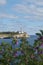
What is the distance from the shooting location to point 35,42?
6.71 m

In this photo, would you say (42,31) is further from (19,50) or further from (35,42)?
(19,50)

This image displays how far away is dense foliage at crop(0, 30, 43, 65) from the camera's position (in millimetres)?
6641

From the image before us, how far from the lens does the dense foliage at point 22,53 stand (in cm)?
664

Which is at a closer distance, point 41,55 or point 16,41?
point 41,55

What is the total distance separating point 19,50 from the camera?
6.94 meters

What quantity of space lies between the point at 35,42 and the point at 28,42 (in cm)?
33

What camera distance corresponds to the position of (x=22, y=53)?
680 centimetres

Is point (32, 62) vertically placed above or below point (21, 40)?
below

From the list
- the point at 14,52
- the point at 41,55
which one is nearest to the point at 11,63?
the point at 14,52

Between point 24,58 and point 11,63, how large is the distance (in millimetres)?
369

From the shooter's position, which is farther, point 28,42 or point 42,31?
point 28,42

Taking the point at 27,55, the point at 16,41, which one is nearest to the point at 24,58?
the point at 27,55

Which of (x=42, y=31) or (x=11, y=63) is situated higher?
(x=42, y=31)

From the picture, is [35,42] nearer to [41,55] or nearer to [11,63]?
[41,55]
